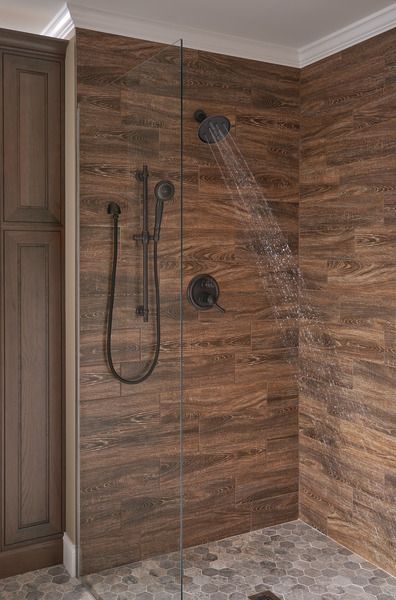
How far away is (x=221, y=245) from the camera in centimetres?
322

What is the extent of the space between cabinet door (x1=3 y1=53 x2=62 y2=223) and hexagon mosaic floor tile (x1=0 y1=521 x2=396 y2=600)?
1620 mm

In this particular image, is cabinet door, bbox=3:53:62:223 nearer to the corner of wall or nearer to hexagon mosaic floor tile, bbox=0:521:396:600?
the corner of wall

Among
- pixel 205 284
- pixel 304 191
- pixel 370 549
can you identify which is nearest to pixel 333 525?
pixel 370 549

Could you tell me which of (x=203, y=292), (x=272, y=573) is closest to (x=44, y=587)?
(x=272, y=573)

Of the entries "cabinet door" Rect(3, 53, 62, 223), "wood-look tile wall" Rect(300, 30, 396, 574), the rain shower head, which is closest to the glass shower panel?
"cabinet door" Rect(3, 53, 62, 223)

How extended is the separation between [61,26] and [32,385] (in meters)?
1.67

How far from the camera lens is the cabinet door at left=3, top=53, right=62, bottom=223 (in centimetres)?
279

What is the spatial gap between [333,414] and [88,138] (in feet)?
6.03

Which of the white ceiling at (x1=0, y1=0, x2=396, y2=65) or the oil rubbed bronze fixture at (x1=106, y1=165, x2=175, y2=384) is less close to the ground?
the white ceiling at (x1=0, y1=0, x2=396, y2=65)

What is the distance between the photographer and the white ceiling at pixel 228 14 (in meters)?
2.71

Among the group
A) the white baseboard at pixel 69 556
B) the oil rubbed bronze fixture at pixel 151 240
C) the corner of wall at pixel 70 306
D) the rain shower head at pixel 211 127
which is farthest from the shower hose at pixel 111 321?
the white baseboard at pixel 69 556

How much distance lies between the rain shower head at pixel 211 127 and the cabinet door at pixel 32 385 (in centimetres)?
88

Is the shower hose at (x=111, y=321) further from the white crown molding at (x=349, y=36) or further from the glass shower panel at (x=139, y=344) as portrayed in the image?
the white crown molding at (x=349, y=36)

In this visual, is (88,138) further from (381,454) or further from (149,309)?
(381,454)
